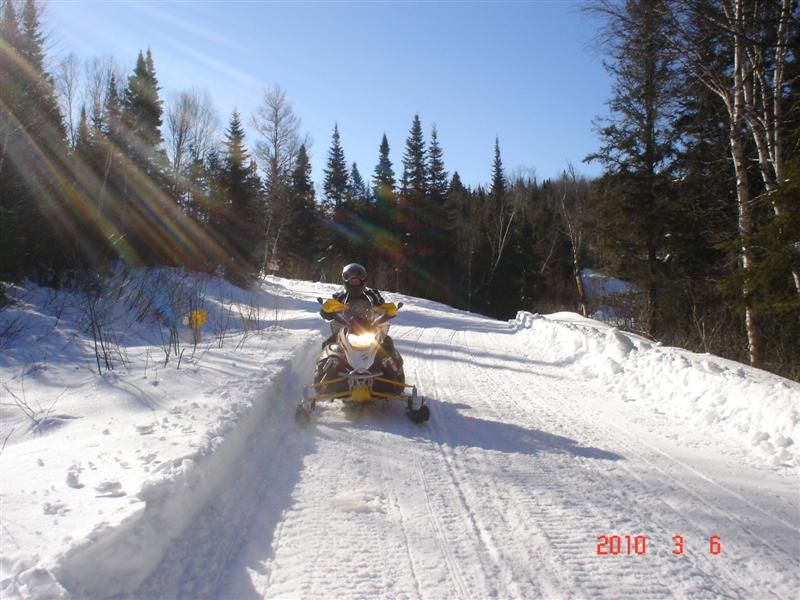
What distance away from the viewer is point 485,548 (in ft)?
10.5

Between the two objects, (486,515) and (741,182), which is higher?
(741,182)

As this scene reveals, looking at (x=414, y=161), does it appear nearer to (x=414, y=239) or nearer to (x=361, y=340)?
(x=414, y=239)

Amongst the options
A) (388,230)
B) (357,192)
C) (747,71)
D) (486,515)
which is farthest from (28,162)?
(357,192)

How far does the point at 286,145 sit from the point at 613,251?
85.8 ft

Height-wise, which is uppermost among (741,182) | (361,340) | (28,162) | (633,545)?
(28,162)

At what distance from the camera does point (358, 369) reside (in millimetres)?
5895

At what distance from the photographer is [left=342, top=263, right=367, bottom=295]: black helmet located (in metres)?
6.87

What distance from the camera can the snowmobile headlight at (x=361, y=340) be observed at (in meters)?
6.00

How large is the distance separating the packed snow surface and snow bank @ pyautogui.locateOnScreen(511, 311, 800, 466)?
0.03m

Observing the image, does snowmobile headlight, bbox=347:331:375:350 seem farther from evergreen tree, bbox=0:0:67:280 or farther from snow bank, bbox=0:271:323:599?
evergreen tree, bbox=0:0:67:280

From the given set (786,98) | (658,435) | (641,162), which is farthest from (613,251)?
(658,435)

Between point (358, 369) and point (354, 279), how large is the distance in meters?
1.45

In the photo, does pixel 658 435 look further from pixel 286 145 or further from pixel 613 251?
pixel 286 145

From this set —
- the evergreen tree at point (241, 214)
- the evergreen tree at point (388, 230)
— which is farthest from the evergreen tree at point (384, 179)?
the evergreen tree at point (241, 214)
